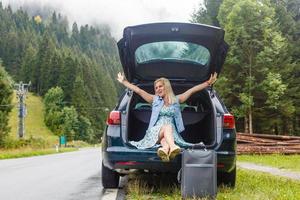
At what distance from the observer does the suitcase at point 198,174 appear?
5.82 meters

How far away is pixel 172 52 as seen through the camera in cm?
781

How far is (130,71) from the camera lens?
802 cm

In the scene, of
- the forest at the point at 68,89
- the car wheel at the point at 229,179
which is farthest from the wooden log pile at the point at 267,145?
the forest at the point at 68,89

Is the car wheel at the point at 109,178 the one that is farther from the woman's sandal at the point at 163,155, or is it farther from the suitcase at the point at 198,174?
the suitcase at the point at 198,174

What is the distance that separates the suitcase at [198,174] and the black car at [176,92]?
665 millimetres

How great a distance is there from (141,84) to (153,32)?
1272mm

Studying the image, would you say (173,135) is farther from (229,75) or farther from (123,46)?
(229,75)

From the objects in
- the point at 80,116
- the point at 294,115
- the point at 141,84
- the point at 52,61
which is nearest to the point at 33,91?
the point at 52,61

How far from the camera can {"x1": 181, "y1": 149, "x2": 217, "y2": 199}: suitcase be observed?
5816 mm

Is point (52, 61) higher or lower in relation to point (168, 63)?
higher

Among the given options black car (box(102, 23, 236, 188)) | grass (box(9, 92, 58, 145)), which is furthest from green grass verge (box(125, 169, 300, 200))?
grass (box(9, 92, 58, 145))

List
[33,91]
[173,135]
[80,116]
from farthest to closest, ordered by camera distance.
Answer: [33,91] < [80,116] < [173,135]

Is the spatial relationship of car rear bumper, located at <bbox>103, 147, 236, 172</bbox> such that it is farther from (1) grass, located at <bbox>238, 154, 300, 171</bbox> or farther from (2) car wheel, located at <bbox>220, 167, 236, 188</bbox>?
(1) grass, located at <bbox>238, 154, 300, 171</bbox>

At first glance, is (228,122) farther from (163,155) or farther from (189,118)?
(189,118)
